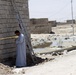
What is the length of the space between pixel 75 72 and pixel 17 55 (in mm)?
3516

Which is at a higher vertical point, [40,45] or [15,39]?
[15,39]

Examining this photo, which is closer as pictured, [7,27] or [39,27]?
[7,27]

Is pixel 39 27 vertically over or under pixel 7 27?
under

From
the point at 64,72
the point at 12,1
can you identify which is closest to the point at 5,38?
the point at 12,1

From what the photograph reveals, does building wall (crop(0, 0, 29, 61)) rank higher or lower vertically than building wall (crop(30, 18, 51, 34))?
higher

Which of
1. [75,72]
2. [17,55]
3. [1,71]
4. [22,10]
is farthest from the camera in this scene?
[22,10]

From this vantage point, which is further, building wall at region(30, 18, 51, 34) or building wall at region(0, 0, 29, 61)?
building wall at region(30, 18, 51, 34)

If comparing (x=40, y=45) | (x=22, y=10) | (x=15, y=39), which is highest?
(x=22, y=10)

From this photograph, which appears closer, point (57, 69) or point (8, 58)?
point (57, 69)

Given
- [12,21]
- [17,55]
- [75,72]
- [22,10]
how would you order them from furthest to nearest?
[22,10] < [12,21] < [17,55] < [75,72]

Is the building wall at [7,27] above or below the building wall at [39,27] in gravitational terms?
above

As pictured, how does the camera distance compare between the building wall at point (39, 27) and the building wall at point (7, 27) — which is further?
the building wall at point (39, 27)

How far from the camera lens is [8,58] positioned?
11.7 m

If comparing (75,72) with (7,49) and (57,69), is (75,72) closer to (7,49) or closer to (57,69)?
(57,69)
